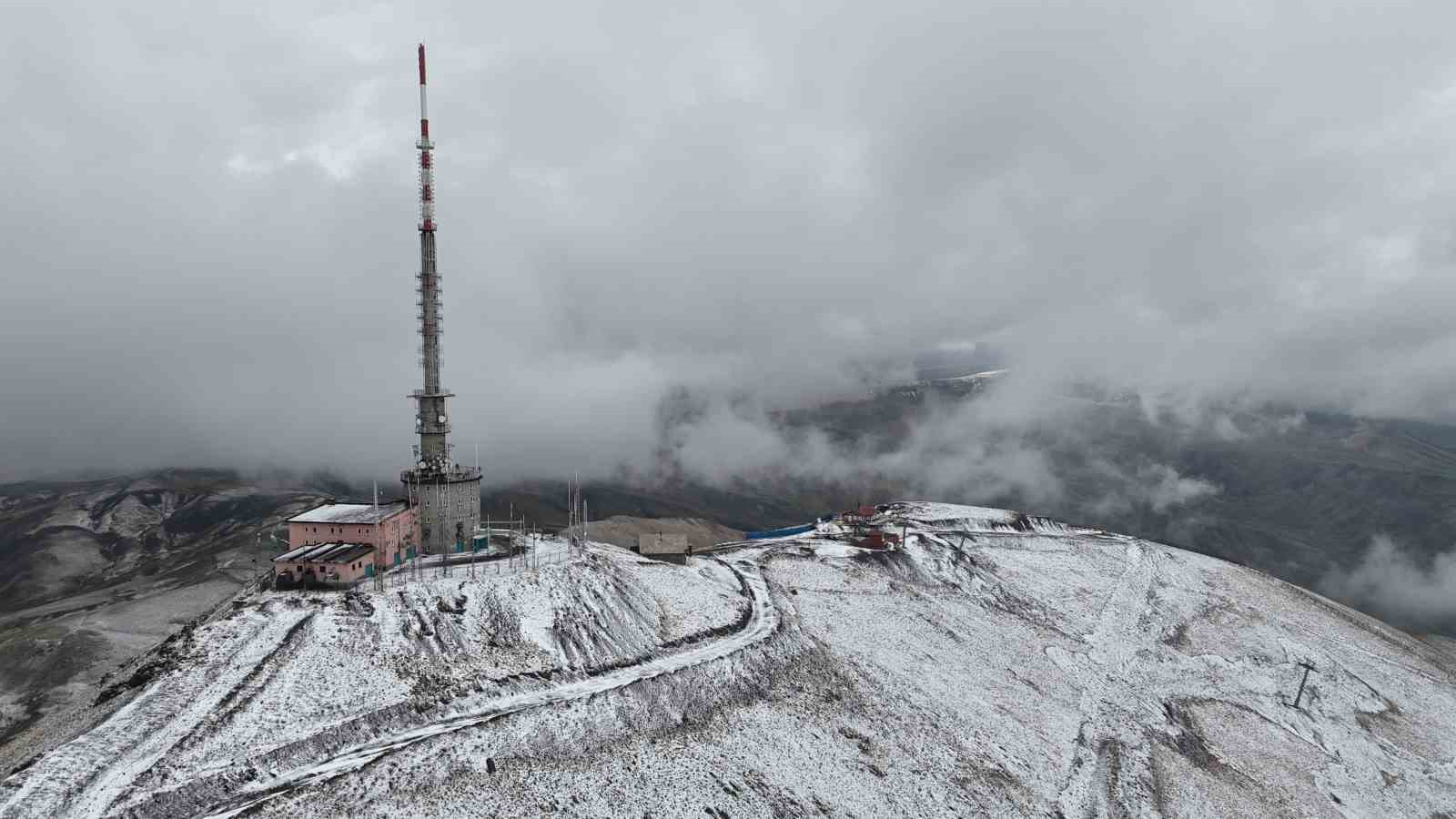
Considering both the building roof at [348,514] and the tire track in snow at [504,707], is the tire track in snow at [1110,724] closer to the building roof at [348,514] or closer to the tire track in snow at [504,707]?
the tire track in snow at [504,707]

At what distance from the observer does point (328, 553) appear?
52.8 m

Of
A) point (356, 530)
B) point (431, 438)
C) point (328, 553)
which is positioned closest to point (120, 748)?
point (328, 553)

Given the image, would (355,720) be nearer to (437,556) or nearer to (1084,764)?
(437,556)

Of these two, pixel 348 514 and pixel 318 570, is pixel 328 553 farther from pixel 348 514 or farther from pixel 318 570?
pixel 348 514

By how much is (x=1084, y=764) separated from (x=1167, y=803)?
17.3ft

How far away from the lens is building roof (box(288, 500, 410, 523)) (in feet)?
188

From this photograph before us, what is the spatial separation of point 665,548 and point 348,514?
110ft

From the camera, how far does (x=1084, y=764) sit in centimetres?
4706

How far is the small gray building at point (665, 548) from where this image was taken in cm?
7569

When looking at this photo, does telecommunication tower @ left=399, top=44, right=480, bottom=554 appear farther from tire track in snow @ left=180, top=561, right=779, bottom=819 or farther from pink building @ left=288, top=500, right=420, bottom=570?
tire track in snow @ left=180, top=561, right=779, bottom=819

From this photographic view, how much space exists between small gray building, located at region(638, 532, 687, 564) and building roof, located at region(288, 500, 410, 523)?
26.8m

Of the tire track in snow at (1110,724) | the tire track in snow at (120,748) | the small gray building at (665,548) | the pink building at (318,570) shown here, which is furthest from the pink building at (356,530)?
the tire track in snow at (1110,724)

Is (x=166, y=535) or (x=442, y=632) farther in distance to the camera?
(x=166, y=535)

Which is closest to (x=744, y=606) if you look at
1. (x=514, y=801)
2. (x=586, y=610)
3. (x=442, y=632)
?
(x=586, y=610)
